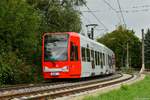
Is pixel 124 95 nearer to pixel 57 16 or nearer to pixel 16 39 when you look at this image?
pixel 16 39

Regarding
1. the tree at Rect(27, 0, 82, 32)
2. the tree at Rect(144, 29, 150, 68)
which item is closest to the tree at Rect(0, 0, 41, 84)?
the tree at Rect(27, 0, 82, 32)

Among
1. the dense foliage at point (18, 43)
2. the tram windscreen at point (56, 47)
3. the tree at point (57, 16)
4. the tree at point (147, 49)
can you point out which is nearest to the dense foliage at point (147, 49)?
the tree at point (147, 49)

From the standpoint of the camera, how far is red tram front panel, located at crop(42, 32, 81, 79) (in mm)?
33812

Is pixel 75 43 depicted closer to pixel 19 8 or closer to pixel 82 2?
pixel 19 8

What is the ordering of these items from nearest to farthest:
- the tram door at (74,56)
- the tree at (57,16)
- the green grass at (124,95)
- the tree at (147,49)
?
the green grass at (124,95), the tram door at (74,56), the tree at (57,16), the tree at (147,49)

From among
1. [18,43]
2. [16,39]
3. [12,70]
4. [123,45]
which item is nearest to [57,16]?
[18,43]

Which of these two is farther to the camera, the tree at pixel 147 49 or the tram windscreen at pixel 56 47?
the tree at pixel 147 49

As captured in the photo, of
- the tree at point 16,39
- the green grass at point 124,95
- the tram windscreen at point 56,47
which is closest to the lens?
the green grass at point 124,95

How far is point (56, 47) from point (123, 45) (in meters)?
87.6

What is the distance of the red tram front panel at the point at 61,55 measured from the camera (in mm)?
33812

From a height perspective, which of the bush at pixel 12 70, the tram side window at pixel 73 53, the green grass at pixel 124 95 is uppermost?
the tram side window at pixel 73 53

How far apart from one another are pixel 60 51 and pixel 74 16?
55.8ft

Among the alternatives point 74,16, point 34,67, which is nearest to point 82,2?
point 74,16

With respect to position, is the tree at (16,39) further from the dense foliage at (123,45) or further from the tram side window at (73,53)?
the dense foliage at (123,45)
